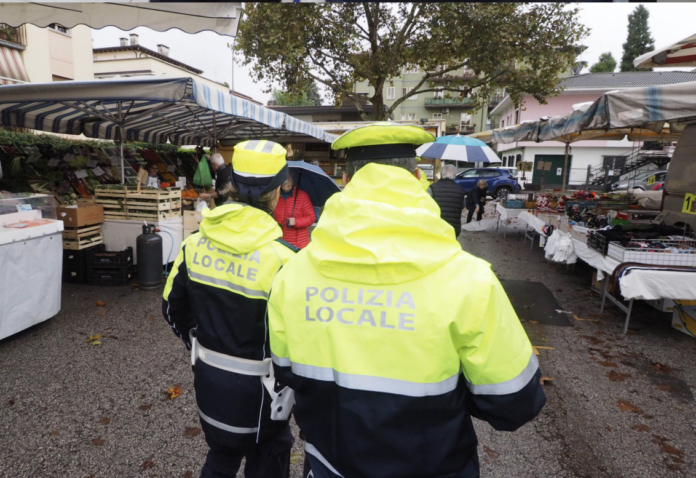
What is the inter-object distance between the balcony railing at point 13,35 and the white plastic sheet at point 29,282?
14995mm

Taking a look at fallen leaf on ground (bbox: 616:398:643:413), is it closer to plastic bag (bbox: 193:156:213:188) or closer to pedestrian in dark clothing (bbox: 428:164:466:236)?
pedestrian in dark clothing (bbox: 428:164:466:236)

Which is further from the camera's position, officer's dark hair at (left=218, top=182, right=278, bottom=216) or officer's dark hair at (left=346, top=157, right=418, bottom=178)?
officer's dark hair at (left=218, top=182, right=278, bottom=216)

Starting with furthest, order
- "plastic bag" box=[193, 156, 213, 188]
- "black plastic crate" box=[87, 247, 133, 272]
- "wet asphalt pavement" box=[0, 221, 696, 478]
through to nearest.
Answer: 1. "plastic bag" box=[193, 156, 213, 188]
2. "black plastic crate" box=[87, 247, 133, 272]
3. "wet asphalt pavement" box=[0, 221, 696, 478]

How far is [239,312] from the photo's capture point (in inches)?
72.2

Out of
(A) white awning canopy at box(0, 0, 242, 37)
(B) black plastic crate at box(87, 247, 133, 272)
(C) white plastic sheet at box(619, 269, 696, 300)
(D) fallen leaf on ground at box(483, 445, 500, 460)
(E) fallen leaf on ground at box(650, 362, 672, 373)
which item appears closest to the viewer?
(D) fallen leaf on ground at box(483, 445, 500, 460)

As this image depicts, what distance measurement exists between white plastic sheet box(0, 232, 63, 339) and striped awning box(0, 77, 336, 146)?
75.8 inches

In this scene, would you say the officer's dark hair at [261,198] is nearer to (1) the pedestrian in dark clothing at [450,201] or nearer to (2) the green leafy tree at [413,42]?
(1) the pedestrian in dark clothing at [450,201]

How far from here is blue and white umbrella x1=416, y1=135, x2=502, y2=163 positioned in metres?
9.73

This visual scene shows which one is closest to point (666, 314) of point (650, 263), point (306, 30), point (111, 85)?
point (650, 263)

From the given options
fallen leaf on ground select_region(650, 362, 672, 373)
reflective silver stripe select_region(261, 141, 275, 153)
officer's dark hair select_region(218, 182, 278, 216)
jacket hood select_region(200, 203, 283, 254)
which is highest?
reflective silver stripe select_region(261, 141, 275, 153)

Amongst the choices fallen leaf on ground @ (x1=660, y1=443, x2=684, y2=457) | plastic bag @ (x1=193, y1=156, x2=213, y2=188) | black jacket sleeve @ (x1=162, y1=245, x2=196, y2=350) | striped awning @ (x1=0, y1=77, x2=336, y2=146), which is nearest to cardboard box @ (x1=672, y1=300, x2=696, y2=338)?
fallen leaf on ground @ (x1=660, y1=443, x2=684, y2=457)

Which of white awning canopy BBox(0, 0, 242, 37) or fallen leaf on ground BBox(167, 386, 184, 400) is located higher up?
white awning canopy BBox(0, 0, 242, 37)

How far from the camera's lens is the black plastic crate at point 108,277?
6.59 m

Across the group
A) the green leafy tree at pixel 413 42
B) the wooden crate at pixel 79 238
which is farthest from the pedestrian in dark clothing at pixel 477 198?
the wooden crate at pixel 79 238
